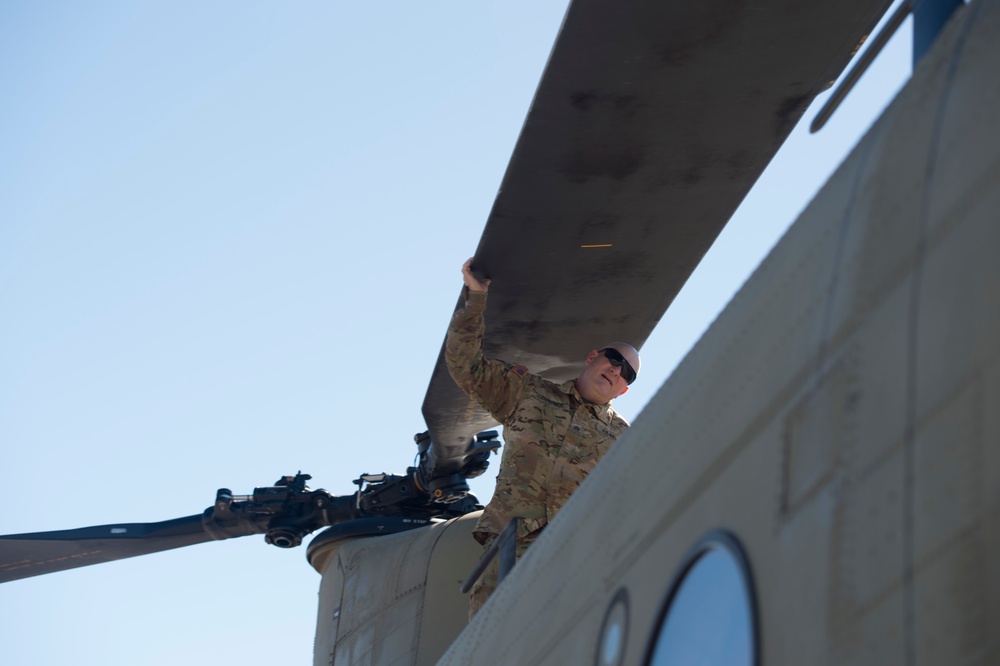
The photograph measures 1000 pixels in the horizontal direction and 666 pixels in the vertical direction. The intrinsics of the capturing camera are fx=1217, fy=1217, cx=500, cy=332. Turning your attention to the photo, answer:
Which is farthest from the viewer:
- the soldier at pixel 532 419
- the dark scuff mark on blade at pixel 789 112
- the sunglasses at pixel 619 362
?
the sunglasses at pixel 619 362

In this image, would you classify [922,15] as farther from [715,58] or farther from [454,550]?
[454,550]

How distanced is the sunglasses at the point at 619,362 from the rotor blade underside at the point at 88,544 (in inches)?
147

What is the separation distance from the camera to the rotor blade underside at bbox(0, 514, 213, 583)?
7715 millimetres

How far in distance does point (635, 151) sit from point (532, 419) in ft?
5.19

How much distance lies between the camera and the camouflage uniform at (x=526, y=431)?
543 centimetres

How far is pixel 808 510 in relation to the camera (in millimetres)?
1917

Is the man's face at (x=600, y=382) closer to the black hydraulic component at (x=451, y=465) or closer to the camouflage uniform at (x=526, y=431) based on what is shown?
the camouflage uniform at (x=526, y=431)

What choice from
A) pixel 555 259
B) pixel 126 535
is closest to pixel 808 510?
pixel 555 259

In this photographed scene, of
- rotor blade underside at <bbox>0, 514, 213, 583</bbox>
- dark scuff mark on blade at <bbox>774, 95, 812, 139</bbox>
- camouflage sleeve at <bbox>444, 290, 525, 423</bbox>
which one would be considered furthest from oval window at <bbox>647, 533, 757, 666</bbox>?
rotor blade underside at <bbox>0, 514, 213, 583</bbox>

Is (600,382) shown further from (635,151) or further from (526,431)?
(635,151)

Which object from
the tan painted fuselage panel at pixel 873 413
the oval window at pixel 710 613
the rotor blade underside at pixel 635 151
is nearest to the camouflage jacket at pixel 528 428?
the rotor blade underside at pixel 635 151

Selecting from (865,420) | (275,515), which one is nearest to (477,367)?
(275,515)

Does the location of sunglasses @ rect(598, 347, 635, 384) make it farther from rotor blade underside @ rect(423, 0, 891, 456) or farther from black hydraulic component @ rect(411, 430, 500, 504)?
black hydraulic component @ rect(411, 430, 500, 504)

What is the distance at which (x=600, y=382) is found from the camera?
5.69m
